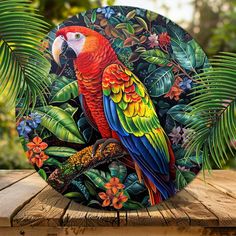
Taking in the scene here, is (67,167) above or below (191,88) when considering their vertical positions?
below

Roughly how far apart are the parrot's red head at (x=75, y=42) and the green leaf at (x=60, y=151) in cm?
33

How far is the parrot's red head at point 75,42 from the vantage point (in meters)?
1.75

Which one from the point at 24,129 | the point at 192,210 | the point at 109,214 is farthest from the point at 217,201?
the point at 24,129

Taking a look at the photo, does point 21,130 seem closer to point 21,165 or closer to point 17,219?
point 17,219

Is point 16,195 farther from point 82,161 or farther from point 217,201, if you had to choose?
point 217,201

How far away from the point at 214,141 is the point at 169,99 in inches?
9.1

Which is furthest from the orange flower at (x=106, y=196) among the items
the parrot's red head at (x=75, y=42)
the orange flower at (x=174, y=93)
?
the parrot's red head at (x=75, y=42)

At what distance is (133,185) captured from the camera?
1761 mm

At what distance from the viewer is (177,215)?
5.40 feet

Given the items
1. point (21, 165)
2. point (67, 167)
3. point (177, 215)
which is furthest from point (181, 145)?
point (21, 165)

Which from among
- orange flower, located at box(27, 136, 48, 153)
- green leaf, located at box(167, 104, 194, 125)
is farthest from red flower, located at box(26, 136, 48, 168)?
green leaf, located at box(167, 104, 194, 125)

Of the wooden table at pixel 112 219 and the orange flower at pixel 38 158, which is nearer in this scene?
the wooden table at pixel 112 219

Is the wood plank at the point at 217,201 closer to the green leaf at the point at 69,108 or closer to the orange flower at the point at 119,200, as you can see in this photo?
the orange flower at the point at 119,200

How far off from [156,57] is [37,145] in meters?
0.56
